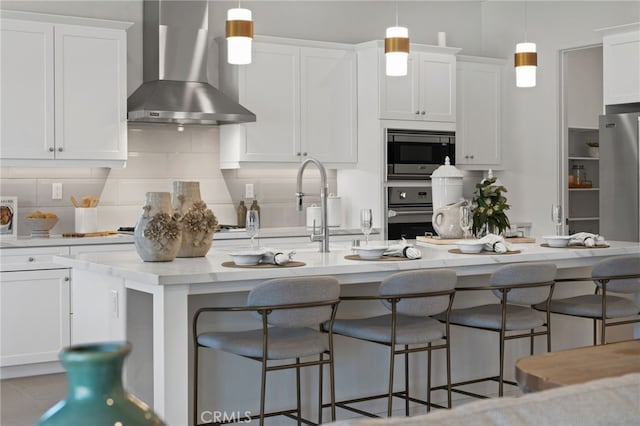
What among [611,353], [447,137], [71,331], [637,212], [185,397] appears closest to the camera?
[611,353]

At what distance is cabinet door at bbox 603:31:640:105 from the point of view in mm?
6363

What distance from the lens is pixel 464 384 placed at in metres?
4.42

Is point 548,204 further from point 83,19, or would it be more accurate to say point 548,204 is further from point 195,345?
point 195,345

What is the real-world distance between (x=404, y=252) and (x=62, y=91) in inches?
116

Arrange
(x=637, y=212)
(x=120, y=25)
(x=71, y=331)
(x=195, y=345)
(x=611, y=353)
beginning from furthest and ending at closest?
(x=637, y=212), (x=120, y=25), (x=71, y=331), (x=195, y=345), (x=611, y=353)

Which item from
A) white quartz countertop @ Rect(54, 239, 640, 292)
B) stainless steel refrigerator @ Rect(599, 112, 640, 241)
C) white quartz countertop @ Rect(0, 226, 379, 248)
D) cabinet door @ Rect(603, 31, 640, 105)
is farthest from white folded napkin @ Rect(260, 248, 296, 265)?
cabinet door @ Rect(603, 31, 640, 105)

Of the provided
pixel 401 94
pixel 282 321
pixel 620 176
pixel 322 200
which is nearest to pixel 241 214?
pixel 401 94

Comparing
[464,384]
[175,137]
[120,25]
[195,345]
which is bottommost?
[464,384]

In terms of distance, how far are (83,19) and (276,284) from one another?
328cm

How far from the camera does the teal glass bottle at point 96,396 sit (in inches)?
33.9

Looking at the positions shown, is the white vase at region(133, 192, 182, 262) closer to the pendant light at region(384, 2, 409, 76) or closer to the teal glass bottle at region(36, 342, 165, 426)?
the pendant light at region(384, 2, 409, 76)

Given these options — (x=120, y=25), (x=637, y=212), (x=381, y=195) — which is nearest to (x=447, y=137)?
(x=381, y=195)

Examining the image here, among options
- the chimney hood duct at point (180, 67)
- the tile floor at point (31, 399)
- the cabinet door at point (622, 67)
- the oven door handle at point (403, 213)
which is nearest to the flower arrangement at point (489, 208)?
the tile floor at point (31, 399)

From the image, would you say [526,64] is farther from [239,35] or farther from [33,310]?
[33,310]
